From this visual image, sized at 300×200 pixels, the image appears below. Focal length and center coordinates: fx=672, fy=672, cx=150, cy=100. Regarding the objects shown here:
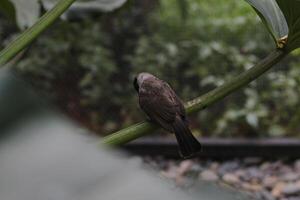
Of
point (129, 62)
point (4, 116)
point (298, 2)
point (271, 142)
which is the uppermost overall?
point (129, 62)

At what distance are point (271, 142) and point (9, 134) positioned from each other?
3.58 meters

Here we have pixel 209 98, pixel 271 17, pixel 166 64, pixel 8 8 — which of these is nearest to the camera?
pixel 209 98

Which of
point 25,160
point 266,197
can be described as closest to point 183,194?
point 25,160

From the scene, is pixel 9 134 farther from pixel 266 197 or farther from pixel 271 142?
pixel 271 142

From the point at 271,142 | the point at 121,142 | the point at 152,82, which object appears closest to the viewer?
the point at 121,142

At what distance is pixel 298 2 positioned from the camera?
0.81 metres

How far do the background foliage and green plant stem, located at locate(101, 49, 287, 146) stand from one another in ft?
10.5

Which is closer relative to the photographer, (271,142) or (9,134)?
(9,134)

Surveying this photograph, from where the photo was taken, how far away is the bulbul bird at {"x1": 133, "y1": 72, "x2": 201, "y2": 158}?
3.94 feet

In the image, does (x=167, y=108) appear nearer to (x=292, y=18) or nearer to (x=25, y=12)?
(x=292, y=18)

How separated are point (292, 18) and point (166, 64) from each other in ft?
11.4

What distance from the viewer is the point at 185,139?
1273mm

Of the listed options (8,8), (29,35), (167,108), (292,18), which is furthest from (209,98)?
(8,8)

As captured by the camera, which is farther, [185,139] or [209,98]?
[185,139]
